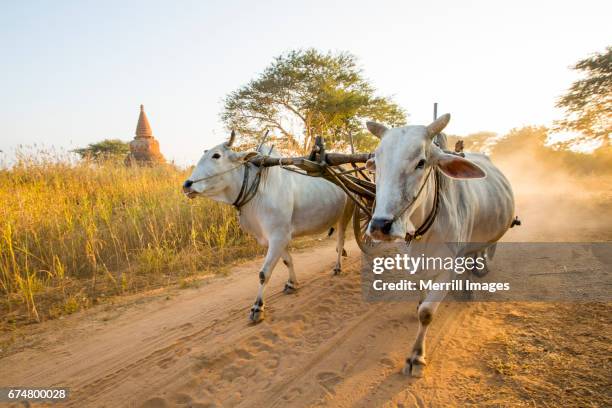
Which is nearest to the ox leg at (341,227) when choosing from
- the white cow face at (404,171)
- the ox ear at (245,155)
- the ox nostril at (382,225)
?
the ox ear at (245,155)

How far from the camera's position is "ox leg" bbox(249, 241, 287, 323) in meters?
3.49

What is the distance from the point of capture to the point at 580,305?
3377 mm

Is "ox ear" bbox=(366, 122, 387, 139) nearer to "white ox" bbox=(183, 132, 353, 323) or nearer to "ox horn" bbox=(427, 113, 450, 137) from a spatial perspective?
"ox horn" bbox=(427, 113, 450, 137)

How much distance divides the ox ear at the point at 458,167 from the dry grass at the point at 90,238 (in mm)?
3963

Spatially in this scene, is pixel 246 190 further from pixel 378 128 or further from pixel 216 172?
pixel 378 128

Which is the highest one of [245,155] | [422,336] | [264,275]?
[245,155]

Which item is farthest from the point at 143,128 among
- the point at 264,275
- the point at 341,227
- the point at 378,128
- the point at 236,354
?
the point at 378,128

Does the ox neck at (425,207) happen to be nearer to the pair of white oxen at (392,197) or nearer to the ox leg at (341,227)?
the pair of white oxen at (392,197)

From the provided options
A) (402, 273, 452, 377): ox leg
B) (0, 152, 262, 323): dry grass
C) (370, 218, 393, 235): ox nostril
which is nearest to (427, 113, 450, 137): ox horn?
(370, 218, 393, 235): ox nostril

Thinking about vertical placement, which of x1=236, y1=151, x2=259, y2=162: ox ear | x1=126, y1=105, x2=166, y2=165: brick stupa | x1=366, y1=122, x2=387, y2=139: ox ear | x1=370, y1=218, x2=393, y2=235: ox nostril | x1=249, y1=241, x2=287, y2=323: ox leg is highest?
x1=126, y1=105, x2=166, y2=165: brick stupa

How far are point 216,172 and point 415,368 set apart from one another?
255 centimetres

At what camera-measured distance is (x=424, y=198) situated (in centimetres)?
238

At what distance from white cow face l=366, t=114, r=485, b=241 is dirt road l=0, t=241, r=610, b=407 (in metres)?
1.13

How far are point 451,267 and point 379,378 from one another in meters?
0.98
